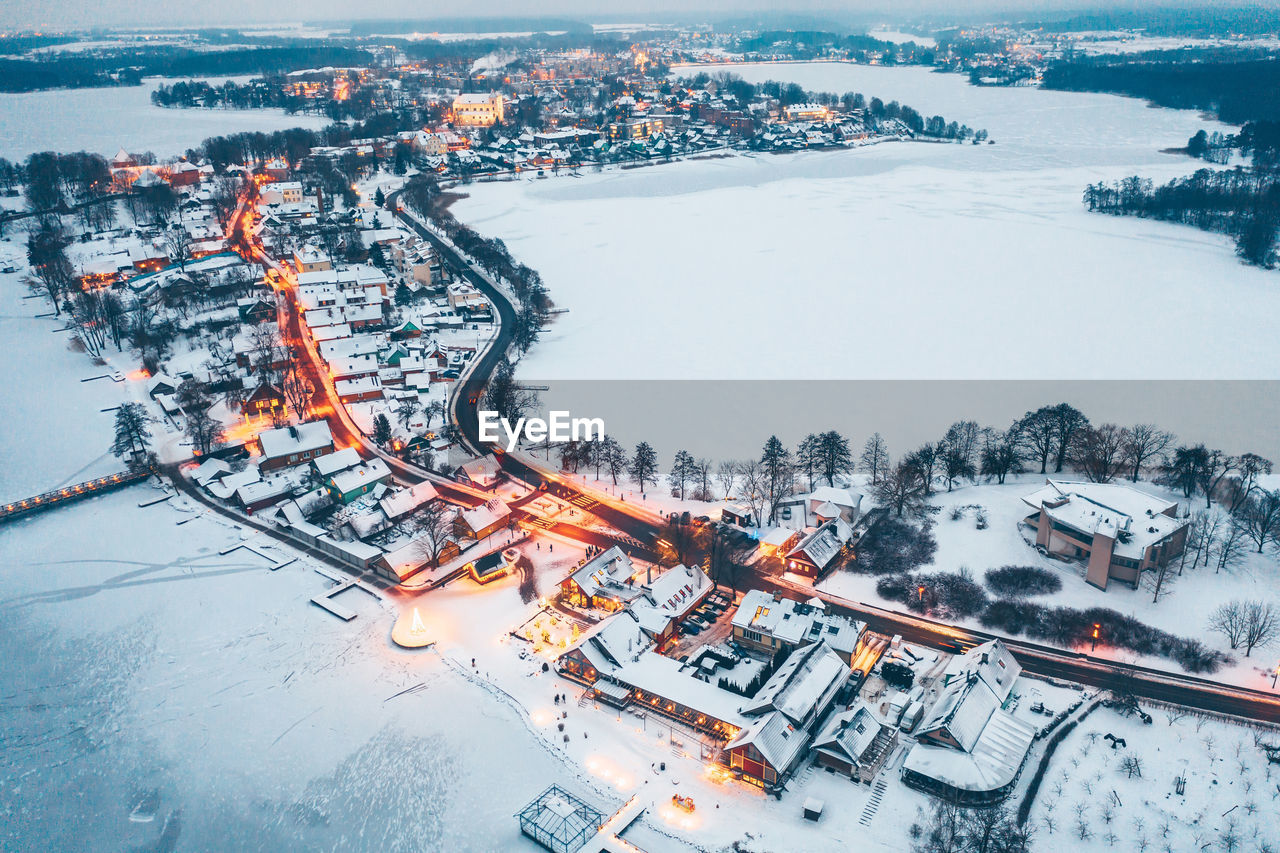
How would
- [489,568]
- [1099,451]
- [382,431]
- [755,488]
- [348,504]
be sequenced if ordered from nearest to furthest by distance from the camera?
[489,568]
[1099,451]
[348,504]
[755,488]
[382,431]

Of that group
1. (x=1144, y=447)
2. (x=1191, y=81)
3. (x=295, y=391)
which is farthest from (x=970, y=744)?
(x=1191, y=81)

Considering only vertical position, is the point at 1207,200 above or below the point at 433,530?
above

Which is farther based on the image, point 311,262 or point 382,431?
point 311,262

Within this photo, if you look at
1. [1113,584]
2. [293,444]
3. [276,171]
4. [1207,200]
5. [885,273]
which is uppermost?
[276,171]

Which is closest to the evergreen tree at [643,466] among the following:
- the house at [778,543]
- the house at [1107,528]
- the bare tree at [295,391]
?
the house at [778,543]

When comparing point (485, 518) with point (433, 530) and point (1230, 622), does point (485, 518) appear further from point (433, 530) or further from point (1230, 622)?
point (1230, 622)

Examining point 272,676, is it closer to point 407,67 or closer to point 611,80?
point 611,80

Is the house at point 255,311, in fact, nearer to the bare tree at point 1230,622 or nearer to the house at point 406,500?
the house at point 406,500
